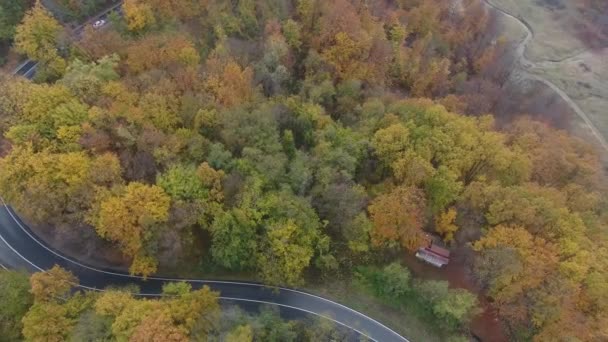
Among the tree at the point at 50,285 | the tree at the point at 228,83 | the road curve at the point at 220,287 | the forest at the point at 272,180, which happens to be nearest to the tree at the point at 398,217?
the forest at the point at 272,180

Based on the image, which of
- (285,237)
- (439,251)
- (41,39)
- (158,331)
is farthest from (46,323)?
(439,251)

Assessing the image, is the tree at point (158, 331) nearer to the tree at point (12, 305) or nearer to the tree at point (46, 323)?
the tree at point (46, 323)

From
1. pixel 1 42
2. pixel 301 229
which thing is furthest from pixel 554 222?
pixel 1 42

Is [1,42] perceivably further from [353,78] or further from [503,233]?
[503,233]

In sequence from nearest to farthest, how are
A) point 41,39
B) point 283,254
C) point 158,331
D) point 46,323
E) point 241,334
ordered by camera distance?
point 158,331 → point 46,323 → point 241,334 → point 283,254 → point 41,39

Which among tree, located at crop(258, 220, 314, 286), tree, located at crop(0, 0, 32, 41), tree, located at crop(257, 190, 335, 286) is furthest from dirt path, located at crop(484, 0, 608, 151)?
tree, located at crop(0, 0, 32, 41)

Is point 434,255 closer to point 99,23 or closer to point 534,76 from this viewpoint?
point 99,23

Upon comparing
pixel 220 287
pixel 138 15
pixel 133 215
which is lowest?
pixel 220 287
